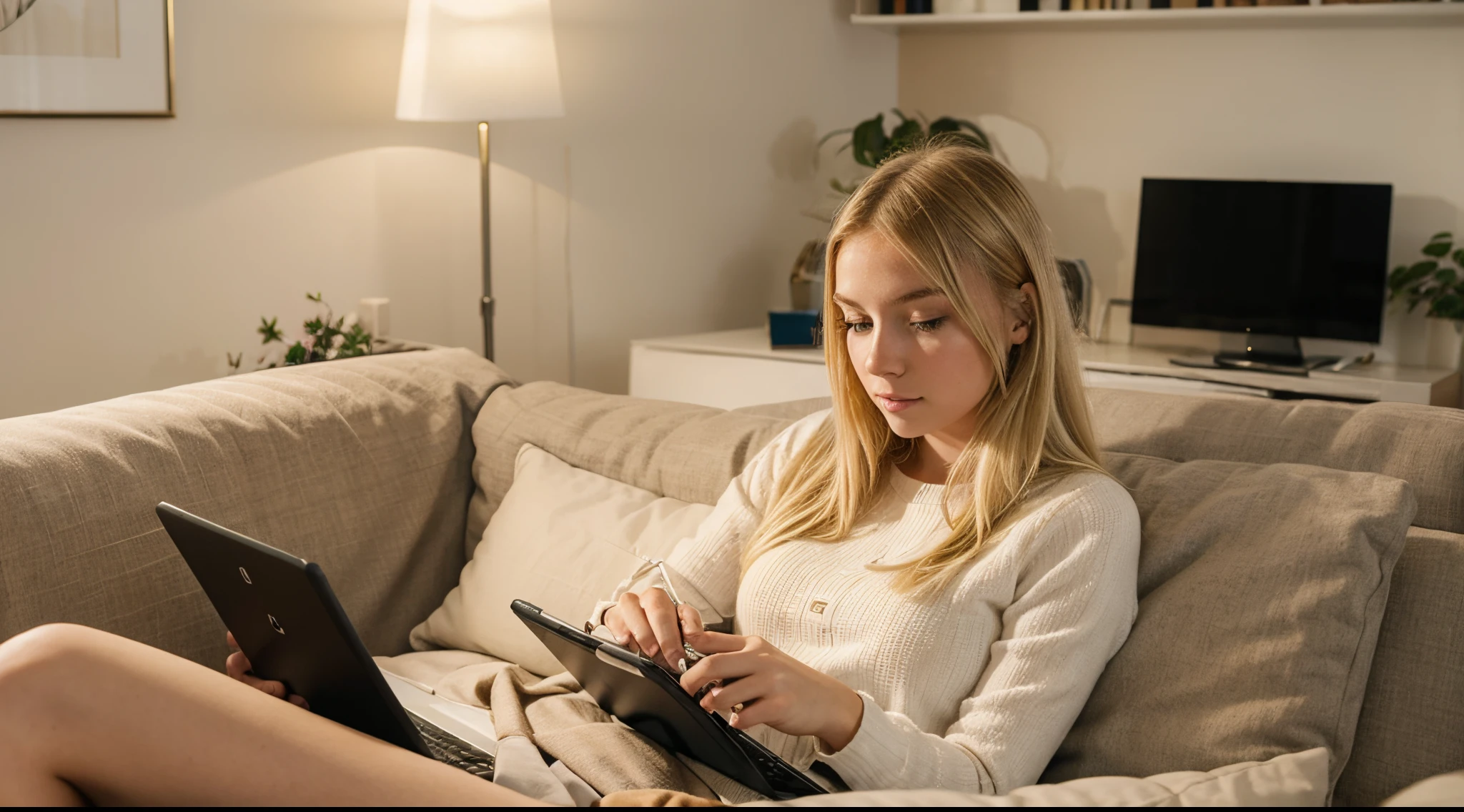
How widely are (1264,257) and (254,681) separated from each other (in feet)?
9.91

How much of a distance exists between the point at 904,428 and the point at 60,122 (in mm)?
1752

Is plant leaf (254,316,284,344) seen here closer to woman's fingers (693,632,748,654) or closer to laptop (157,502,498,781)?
laptop (157,502,498,781)

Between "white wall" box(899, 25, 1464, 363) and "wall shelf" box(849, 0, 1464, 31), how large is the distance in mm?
24

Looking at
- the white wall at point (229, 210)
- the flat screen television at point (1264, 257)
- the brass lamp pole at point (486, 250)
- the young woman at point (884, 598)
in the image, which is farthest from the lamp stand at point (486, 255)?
the flat screen television at point (1264, 257)

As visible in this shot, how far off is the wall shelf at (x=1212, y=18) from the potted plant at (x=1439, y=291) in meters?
0.58

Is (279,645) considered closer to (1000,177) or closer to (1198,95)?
(1000,177)

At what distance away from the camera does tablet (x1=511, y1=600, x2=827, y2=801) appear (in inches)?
44.8

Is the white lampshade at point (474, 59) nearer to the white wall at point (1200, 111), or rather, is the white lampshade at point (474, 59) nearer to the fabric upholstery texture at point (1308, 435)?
the fabric upholstery texture at point (1308, 435)

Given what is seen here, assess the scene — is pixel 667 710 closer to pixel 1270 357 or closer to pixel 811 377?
pixel 811 377

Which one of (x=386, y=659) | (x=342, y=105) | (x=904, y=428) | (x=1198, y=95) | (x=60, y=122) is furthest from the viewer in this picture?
(x=1198, y=95)

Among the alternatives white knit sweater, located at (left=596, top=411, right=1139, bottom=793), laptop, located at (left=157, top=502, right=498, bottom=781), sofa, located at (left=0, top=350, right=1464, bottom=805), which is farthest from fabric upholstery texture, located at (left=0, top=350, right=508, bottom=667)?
white knit sweater, located at (left=596, top=411, right=1139, bottom=793)

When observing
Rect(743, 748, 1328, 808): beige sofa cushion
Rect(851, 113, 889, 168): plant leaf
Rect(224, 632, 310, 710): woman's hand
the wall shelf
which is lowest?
Rect(224, 632, 310, 710): woman's hand

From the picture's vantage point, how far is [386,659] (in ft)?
5.60

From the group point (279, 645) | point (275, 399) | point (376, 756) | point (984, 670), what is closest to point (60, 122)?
point (275, 399)
